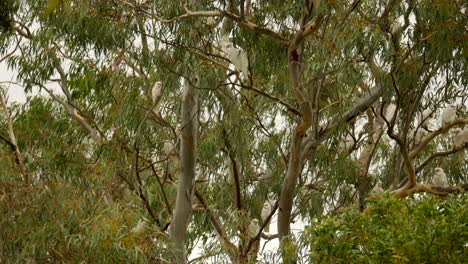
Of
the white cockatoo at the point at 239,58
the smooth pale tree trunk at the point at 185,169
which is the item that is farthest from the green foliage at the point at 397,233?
the smooth pale tree trunk at the point at 185,169

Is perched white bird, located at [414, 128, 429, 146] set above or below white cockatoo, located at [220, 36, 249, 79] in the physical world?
above

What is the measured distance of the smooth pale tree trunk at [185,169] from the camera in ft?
18.0

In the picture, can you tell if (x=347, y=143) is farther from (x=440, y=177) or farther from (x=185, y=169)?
(x=185, y=169)

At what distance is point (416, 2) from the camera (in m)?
5.43

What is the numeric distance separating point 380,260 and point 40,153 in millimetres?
3894

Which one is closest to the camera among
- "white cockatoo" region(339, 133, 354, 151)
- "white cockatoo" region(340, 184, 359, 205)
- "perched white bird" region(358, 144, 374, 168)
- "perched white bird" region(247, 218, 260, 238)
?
"perched white bird" region(247, 218, 260, 238)

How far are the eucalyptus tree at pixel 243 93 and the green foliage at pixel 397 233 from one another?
1346 millimetres

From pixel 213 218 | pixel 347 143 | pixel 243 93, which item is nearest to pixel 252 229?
pixel 213 218

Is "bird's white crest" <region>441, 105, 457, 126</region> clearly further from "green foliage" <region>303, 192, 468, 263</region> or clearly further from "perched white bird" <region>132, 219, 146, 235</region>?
"green foliage" <region>303, 192, 468, 263</region>

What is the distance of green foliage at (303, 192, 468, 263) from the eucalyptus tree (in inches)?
53.0

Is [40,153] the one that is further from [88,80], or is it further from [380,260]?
[380,260]

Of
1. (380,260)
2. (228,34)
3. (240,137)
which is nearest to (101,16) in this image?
(228,34)

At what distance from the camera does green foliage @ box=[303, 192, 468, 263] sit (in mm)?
3256

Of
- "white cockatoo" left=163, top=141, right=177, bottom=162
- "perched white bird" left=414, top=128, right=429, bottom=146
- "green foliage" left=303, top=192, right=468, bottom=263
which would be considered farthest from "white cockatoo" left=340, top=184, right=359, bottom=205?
"green foliage" left=303, top=192, right=468, bottom=263
